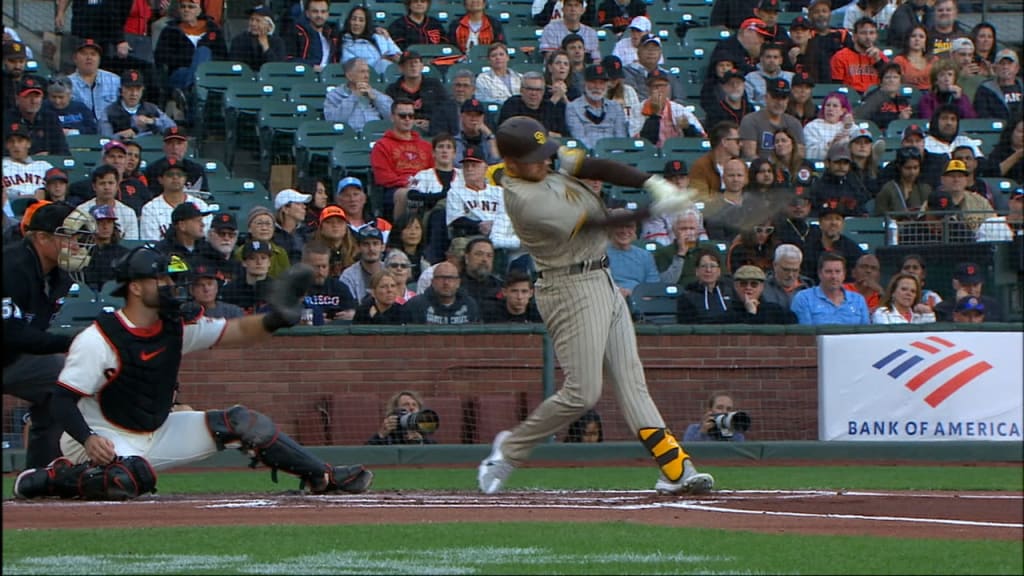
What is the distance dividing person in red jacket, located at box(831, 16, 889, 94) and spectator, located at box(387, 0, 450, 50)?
4378mm

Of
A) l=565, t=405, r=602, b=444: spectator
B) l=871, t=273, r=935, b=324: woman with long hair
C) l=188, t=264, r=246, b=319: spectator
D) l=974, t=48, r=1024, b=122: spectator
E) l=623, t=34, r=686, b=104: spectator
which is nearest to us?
l=188, t=264, r=246, b=319: spectator

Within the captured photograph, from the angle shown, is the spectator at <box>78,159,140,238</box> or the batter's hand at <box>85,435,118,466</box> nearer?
the batter's hand at <box>85,435,118,466</box>

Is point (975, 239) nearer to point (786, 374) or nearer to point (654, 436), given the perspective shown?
point (786, 374)

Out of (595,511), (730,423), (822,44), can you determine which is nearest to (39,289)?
(595,511)

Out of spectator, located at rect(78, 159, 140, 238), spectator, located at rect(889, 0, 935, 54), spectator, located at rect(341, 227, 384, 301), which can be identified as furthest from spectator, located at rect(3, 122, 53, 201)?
spectator, located at rect(889, 0, 935, 54)

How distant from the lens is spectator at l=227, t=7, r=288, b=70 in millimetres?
15359

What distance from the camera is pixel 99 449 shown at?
23.7 feet

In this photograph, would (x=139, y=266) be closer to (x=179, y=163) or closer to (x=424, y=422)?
(x=424, y=422)

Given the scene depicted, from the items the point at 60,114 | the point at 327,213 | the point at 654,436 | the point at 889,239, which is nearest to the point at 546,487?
the point at 654,436

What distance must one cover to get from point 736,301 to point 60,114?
A: 619 centimetres

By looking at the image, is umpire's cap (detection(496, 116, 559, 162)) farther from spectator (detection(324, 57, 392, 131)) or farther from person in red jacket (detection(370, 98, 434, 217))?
spectator (detection(324, 57, 392, 131))

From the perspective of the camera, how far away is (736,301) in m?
12.4

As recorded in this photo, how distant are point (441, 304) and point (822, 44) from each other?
276 inches

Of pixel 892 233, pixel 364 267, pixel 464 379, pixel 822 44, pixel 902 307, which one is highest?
pixel 822 44
